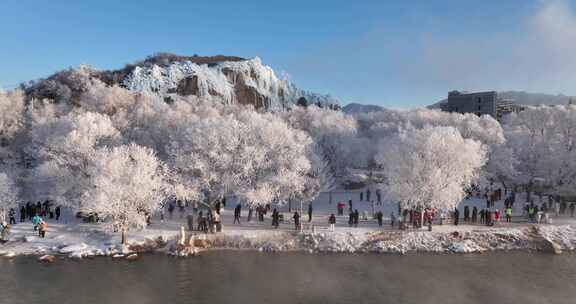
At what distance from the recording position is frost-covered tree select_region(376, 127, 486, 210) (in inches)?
1224

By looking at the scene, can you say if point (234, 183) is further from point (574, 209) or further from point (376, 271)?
point (574, 209)

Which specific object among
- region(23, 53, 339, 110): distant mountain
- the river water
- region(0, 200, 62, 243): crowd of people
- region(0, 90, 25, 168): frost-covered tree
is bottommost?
the river water

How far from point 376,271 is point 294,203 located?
2144 cm

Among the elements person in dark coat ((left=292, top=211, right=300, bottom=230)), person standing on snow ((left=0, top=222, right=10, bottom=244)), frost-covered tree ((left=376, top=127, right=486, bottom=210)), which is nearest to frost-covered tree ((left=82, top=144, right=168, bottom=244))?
person standing on snow ((left=0, top=222, right=10, bottom=244))

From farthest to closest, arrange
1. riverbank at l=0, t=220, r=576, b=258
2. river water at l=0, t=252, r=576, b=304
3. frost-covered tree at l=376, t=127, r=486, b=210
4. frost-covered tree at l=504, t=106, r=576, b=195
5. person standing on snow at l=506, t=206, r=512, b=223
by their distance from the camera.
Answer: frost-covered tree at l=504, t=106, r=576, b=195
person standing on snow at l=506, t=206, r=512, b=223
frost-covered tree at l=376, t=127, r=486, b=210
riverbank at l=0, t=220, r=576, b=258
river water at l=0, t=252, r=576, b=304

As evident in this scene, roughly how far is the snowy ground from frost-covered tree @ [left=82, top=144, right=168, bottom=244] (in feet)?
5.06

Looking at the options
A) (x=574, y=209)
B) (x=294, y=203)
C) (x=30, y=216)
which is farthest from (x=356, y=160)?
(x=30, y=216)

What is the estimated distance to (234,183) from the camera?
35.0 m

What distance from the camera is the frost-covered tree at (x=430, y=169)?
31094 mm

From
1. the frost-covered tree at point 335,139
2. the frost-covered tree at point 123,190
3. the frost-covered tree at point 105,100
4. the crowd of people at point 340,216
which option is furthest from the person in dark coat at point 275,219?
the frost-covered tree at point 105,100

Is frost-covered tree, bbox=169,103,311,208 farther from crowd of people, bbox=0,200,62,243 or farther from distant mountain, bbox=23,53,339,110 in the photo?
distant mountain, bbox=23,53,339,110

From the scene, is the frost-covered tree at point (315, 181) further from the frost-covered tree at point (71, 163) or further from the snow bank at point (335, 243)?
the frost-covered tree at point (71, 163)

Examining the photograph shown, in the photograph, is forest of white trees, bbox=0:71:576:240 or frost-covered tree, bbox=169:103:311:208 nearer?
forest of white trees, bbox=0:71:576:240

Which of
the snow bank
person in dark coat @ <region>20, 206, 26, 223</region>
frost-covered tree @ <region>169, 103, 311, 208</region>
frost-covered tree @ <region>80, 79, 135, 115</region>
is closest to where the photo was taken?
the snow bank
